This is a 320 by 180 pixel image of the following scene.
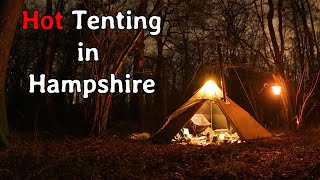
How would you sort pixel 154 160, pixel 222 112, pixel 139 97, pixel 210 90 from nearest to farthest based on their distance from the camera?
1. pixel 154 160
2. pixel 222 112
3. pixel 210 90
4. pixel 139 97

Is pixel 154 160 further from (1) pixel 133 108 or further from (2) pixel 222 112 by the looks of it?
(1) pixel 133 108

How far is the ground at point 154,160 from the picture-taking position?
19.6 feet

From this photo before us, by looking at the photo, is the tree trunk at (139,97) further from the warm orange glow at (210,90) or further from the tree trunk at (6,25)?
the tree trunk at (6,25)

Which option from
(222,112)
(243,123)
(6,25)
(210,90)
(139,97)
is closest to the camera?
(6,25)

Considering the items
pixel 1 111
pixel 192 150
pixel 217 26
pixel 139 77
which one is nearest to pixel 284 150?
pixel 192 150

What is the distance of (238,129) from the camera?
10570 millimetres

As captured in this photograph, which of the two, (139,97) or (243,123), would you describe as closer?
(243,123)

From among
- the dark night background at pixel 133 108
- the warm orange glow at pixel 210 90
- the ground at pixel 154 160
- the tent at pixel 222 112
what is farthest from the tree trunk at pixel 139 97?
the ground at pixel 154 160

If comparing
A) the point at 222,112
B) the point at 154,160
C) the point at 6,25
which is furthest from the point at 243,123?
the point at 6,25

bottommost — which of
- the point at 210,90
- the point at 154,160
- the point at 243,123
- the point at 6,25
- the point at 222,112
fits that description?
the point at 154,160

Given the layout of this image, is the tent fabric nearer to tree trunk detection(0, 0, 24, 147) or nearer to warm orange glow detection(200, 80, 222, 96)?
warm orange glow detection(200, 80, 222, 96)

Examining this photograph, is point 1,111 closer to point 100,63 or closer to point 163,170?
point 100,63

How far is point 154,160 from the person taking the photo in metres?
7.59

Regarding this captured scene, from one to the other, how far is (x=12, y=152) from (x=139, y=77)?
881 cm
